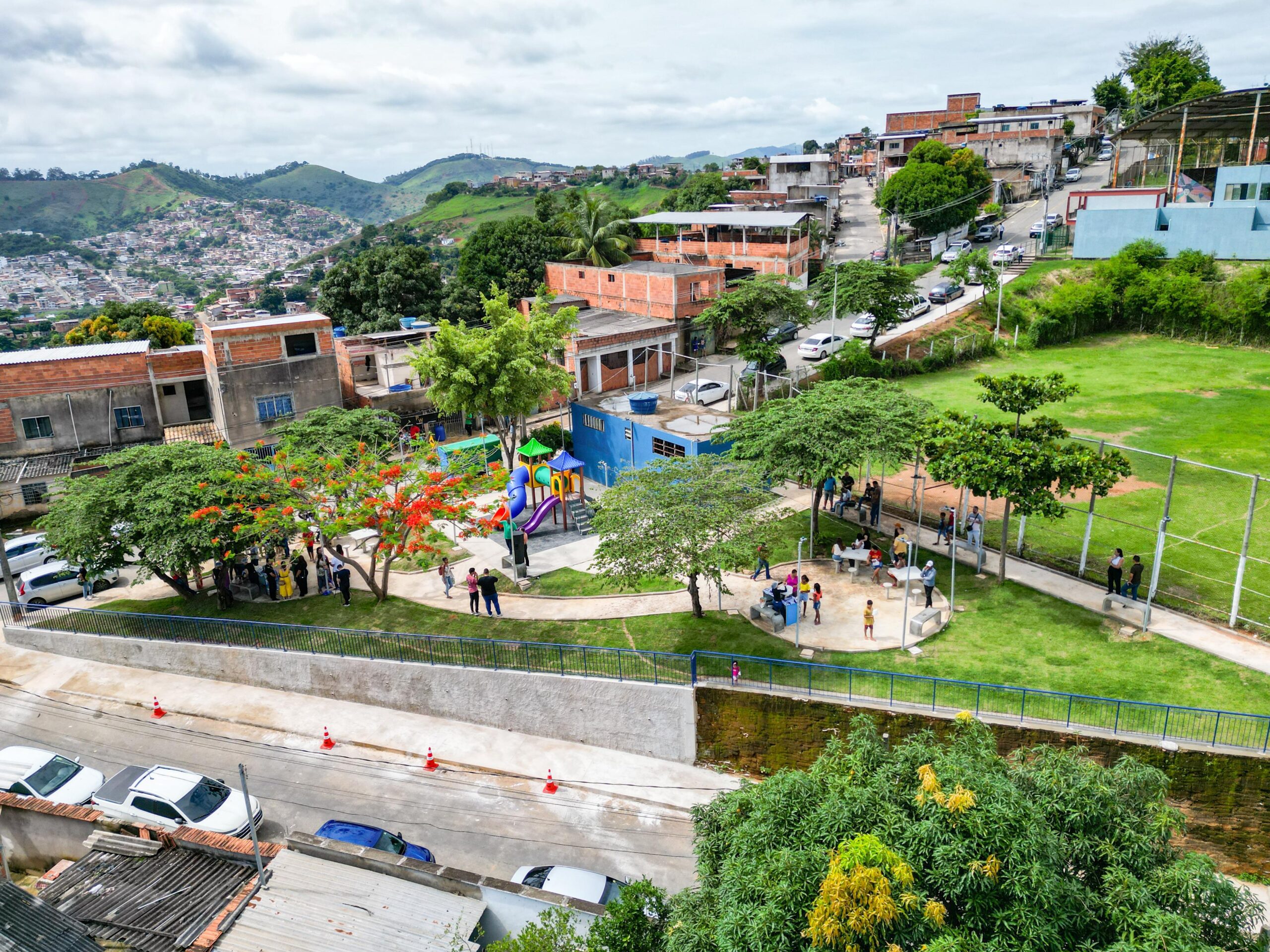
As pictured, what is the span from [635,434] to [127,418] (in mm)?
24758

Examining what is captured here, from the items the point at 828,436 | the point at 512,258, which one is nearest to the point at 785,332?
the point at 512,258

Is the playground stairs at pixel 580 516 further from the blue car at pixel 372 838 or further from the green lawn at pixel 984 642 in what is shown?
the blue car at pixel 372 838

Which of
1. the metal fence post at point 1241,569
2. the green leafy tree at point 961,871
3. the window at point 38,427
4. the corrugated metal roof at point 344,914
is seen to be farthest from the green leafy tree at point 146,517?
the metal fence post at point 1241,569

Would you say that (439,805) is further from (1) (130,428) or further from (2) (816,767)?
(1) (130,428)

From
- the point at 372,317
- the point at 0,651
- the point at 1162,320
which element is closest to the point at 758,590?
the point at 0,651

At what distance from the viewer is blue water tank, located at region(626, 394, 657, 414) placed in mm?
32438

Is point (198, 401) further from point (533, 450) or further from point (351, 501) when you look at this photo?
point (351, 501)

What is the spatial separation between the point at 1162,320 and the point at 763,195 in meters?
40.0

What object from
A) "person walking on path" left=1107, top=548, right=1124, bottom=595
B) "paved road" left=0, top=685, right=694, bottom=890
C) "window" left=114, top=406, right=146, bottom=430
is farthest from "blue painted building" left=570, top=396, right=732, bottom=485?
"window" left=114, top=406, right=146, bottom=430

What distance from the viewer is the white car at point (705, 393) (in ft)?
125

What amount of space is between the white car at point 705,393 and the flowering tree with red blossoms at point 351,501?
14.1 m

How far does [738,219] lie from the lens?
56.6m

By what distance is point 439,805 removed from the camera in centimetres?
1950

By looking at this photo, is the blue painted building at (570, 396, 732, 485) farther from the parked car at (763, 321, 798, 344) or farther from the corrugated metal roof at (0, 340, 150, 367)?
the corrugated metal roof at (0, 340, 150, 367)
